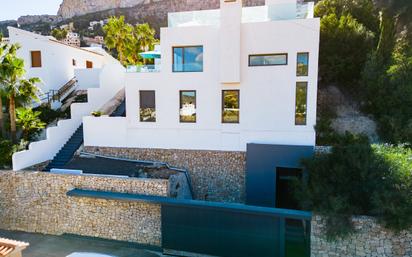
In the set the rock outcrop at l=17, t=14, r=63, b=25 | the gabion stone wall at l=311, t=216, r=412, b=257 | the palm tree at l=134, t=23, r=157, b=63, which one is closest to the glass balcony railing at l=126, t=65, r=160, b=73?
the gabion stone wall at l=311, t=216, r=412, b=257

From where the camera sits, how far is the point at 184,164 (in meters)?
15.2

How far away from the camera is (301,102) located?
44.0 ft

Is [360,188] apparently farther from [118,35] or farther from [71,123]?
[118,35]

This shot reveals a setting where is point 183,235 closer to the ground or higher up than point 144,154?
closer to the ground

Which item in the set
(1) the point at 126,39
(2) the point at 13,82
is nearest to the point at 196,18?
(2) the point at 13,82

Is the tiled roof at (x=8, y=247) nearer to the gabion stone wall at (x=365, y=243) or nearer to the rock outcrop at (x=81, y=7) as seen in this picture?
the gabion stone wall at (x=365, y=243)

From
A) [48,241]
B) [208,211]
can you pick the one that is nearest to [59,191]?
[48,241]

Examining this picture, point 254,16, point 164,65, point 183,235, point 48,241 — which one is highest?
Answer: point 254,16

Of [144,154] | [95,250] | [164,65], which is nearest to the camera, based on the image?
[95,250]

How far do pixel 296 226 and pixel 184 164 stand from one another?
282 inches

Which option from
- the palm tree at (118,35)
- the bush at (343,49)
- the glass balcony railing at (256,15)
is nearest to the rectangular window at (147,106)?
the glass balcony railing at (256,15)

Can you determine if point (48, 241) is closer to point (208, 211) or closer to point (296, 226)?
point (208, 211)

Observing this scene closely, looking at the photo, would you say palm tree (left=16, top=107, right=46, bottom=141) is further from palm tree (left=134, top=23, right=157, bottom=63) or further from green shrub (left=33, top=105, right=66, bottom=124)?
palm tree (left=134, top=23, right=157, bottom=63)

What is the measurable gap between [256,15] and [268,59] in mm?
2435
